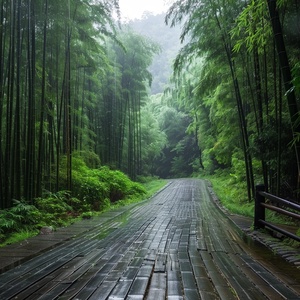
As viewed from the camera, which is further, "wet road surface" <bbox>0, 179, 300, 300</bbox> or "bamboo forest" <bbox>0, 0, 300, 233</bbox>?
"bamboo forest" <bbox>0, 0, 300, 233</bbox>

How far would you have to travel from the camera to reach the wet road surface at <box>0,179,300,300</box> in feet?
6.88

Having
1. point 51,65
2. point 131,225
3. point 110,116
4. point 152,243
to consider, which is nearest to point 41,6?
point 51,65

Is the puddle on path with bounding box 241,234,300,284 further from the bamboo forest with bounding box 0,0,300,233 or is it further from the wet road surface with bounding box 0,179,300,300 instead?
the bamboo forest with bounding box 0,0,300,233

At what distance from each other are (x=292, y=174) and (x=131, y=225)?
9.54ft

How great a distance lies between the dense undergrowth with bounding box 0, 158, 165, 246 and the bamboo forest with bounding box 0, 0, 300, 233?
48 millimetres

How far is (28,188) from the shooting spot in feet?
16.7

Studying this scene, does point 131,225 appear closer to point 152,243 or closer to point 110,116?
point 152,243

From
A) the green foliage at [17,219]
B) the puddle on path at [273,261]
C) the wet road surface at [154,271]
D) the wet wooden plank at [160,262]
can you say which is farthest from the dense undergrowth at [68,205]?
the puddle on path at [273,261]

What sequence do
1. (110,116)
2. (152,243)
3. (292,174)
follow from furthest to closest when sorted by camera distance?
(110,116), (292,174), (152,243)

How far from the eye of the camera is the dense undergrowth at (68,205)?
4207mm

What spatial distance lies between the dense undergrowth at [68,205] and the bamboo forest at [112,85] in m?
0.05

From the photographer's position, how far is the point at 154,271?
2.57 m

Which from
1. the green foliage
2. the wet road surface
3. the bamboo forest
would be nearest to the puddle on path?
the wet road surface

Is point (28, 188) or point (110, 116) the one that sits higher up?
point (110, 116)
